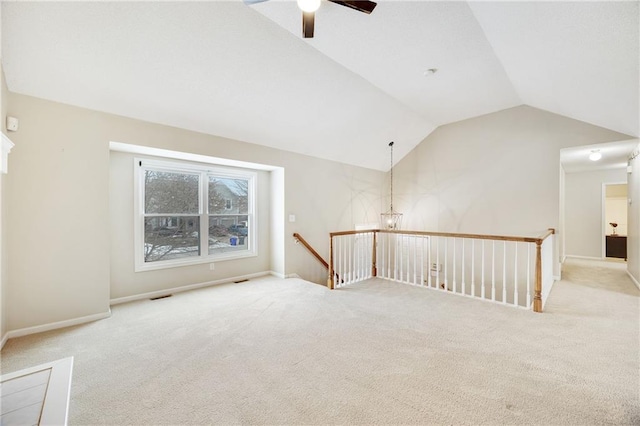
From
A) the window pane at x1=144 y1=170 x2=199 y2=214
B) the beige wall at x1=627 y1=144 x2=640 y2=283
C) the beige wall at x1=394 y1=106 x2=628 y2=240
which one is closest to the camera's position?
the window pane at x1=144 y1=170 x2=199 y2=214

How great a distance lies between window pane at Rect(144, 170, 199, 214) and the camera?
4.16 meters

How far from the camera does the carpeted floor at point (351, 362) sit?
5.74ft

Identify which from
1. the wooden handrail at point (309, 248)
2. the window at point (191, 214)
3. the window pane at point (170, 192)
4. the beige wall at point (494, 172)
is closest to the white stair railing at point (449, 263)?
the wooden handrail at point (309, 248)

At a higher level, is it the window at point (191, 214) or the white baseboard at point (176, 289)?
the window at point (191, 214)

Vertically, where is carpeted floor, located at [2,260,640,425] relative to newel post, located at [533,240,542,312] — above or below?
below

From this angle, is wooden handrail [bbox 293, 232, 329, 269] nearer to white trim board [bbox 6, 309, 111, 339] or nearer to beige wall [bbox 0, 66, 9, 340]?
white trim board [bbox 6, 309, 111, 339]

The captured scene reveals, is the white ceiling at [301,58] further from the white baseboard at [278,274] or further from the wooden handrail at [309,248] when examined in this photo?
the white baseboard at [278,274]

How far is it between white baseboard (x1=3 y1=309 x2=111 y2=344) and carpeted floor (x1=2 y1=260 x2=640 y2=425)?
11cm

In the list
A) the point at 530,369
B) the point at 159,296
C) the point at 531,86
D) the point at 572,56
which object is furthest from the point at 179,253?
the point at 531,86

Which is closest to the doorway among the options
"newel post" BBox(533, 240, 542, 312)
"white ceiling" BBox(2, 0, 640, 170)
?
"white ceiling" BBox(2, 0, 640, 170)

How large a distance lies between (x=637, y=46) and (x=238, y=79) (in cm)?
383

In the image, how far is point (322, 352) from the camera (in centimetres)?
248

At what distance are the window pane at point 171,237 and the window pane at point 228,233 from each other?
0.91ft

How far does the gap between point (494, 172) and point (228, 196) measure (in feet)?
18.2
